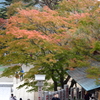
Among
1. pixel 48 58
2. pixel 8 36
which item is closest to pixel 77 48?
pixel 48 58

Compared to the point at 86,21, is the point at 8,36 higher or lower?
lower

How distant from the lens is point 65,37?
46.8 ft

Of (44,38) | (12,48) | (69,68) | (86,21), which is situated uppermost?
(86,21)

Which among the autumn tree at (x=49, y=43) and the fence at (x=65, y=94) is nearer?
the fence at (x=65, y=94)

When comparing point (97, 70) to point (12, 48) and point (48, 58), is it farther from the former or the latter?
point (12, 48)

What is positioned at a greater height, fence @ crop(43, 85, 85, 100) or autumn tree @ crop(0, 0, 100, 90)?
autumn tree @ crop(0, 0, 100, 90)

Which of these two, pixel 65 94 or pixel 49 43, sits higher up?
pixel 49 43

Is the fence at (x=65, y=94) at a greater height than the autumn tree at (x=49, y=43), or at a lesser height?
lesser

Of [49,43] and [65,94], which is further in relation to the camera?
[65,94]

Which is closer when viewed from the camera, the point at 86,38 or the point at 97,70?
A: the point at 97,70

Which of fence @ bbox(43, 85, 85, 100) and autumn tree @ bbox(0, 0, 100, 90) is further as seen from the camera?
autumn tree @ bbox(0, 0, 100, 90)

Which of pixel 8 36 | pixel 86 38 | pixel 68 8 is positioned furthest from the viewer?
pixel 68 8

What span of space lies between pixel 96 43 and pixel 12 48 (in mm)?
5575

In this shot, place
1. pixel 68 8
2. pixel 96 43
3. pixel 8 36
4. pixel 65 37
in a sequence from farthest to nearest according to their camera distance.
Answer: pixel 68 8 → pixel 8 36 → pixel 65 37 → pixel 96 43
